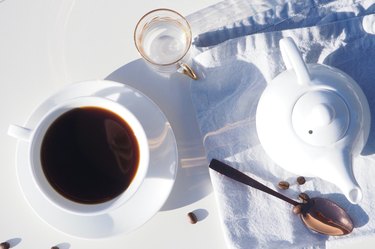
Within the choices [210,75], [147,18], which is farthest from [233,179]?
[147,18]

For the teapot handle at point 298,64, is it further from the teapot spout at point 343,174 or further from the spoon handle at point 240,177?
the spoon handle at point 240,177

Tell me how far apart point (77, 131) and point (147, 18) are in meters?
0.24

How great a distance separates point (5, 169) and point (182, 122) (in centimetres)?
33

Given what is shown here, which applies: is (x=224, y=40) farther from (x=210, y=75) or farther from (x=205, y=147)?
(x=205, y=147)

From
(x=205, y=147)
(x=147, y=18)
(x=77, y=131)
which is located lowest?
(x=205, y=147)

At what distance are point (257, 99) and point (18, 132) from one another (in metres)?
0.41

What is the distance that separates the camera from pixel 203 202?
0.98m

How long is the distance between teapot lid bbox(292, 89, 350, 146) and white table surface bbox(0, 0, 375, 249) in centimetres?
25

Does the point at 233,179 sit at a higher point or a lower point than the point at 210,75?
lower

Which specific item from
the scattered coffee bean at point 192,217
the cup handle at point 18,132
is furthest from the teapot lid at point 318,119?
the cup handle at point 18,132

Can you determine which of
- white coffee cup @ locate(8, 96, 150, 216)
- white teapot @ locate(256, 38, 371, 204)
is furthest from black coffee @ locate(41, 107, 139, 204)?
white teapot @ locate(256, 38, 371, 204)

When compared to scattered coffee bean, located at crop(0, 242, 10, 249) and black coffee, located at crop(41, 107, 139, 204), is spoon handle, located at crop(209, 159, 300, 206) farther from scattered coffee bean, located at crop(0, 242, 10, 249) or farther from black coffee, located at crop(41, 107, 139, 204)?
scattered coffee bean, located at crop(0, 242, 10, 249)

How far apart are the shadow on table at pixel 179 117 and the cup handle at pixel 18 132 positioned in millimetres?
198

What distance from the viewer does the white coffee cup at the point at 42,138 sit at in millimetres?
856
